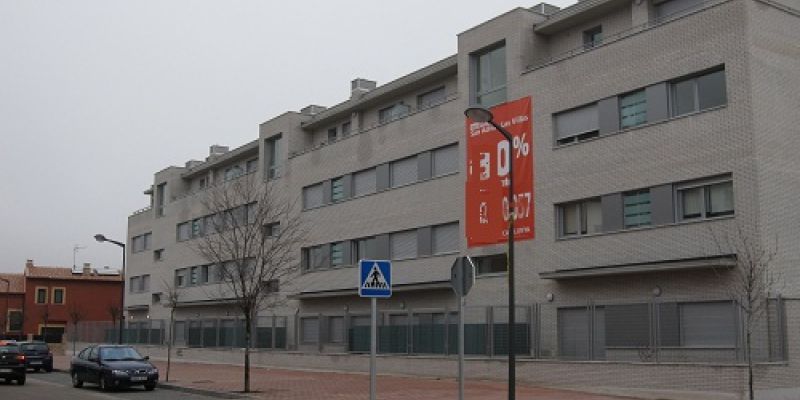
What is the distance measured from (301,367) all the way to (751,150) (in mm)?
22278

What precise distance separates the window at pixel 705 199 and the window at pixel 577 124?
3924mm

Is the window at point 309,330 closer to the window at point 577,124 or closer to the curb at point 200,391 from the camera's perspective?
the curb at point 200,391

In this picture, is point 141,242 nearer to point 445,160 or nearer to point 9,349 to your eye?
point 9,349

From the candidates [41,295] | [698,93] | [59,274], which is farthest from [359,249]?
[59,274]

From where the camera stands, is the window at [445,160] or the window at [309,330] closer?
the window at [445,160]

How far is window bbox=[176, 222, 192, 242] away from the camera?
56.2 meters

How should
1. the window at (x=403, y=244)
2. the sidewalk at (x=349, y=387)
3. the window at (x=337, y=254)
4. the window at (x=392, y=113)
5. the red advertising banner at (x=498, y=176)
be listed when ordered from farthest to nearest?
the window at (x=337, y=254) → the window at (x=392, y=113) → the window at (x=403, y=244) → the red advertising banner at (x=498, y=176) → the sidewalk at (x=349, y=387)

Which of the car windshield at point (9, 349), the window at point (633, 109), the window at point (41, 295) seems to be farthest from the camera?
the window at point (41, 295)

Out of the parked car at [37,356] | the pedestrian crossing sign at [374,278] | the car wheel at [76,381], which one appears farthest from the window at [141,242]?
the pedestrian crossing sign at [374,278]

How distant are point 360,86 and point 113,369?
2046 centimetres

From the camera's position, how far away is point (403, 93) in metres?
38.3

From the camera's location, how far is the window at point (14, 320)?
81250 mm

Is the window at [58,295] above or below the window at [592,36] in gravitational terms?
below

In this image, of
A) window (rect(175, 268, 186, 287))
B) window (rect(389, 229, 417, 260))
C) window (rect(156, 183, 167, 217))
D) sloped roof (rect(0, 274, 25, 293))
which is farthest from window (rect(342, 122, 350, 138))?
sloped roof (rect(0, 274, 25, 293))
